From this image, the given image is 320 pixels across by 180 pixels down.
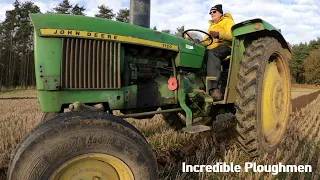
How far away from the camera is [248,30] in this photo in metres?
3.42

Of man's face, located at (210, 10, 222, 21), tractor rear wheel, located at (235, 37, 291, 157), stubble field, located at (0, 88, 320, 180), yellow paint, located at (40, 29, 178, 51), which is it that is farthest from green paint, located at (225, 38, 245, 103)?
man's face, located at (210, 10, 222, 21)

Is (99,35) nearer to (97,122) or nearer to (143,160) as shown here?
(97,122)

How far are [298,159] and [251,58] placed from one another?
1.48 meters

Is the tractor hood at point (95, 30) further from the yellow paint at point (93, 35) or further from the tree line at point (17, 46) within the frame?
the tree line at point (17, 46)

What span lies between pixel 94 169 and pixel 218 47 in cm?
278

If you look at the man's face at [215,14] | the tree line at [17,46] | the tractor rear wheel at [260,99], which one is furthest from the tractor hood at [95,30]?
the tree line at [17,46]

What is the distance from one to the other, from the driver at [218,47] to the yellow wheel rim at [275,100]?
0.63 meters

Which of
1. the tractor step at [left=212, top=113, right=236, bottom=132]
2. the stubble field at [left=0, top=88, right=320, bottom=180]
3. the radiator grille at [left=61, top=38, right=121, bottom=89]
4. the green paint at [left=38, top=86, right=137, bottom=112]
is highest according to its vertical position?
the radiator grille at [left=61, top=38, right=121, bottom=89]

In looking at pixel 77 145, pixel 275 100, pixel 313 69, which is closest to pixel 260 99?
pixel 275 100

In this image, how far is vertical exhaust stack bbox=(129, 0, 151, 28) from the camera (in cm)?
333

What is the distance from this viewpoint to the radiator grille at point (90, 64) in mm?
2533

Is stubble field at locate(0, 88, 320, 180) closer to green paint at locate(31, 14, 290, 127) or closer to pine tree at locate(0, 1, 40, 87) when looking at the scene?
green paint at locate(31, 14, 290, 127)

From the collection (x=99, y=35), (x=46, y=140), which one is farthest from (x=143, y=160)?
(x=99, y=35)

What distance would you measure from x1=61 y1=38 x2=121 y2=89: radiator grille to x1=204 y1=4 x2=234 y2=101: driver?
5.33 feet
